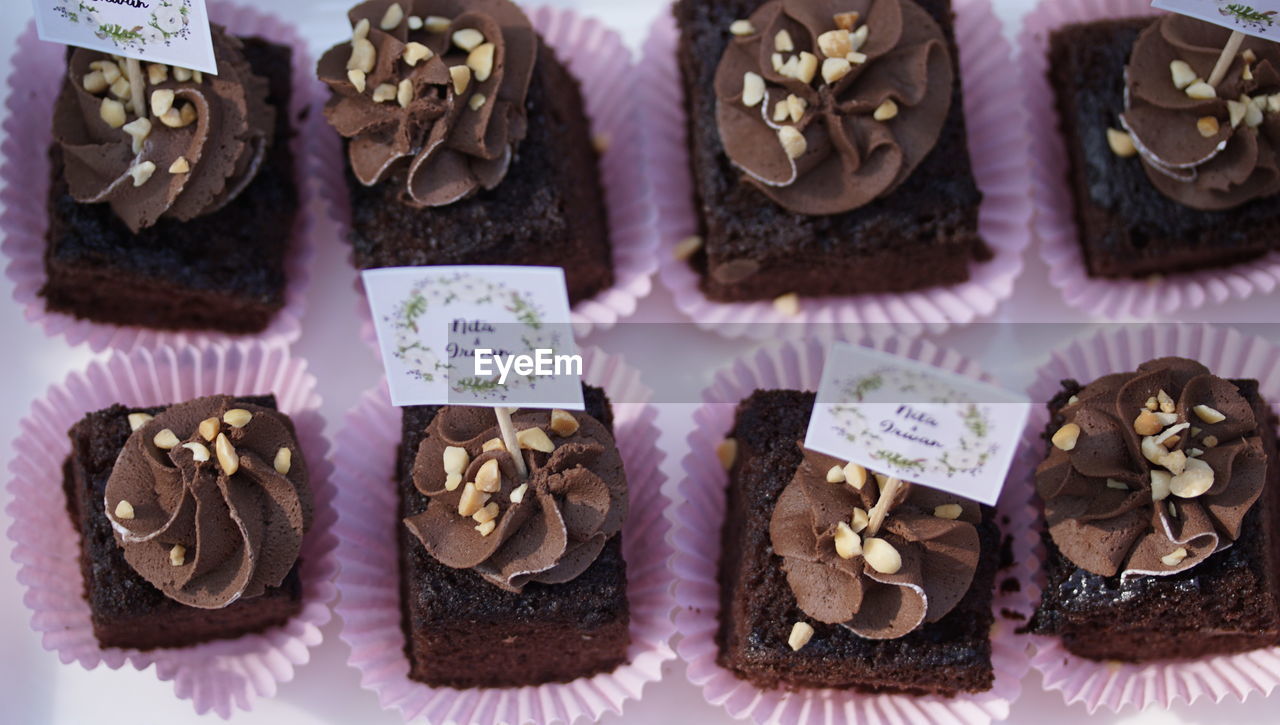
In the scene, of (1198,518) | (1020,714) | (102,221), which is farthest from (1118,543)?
(102,221)

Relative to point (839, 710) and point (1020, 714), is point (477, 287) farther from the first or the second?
point (1020, 714)

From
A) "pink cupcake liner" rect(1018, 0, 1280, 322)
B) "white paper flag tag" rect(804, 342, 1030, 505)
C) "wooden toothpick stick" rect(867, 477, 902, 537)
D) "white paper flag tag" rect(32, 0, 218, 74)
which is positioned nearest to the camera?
"white paper flag tag" rect(804, 342, 1030, 505)

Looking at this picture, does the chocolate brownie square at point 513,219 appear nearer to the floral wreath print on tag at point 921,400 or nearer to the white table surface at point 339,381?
the white table surface at point 339,381

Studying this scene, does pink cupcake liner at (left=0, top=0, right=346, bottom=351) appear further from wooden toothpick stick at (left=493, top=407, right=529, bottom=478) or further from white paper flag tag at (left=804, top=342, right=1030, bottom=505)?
white paper flag tag at (left=804, top=342, right=1030, bottom=505)

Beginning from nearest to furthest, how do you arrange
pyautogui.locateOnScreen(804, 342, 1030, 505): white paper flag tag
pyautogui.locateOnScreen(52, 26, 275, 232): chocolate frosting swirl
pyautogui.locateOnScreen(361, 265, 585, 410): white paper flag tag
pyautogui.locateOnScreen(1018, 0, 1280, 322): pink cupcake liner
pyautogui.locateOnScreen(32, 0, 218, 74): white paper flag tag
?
pyautogui.locateOnScreen(804, 342, 1030, 505): white paper flag tag
pyautogui.locateOnScreen(361, 265, 585, 410): white paper flag tag
pyautogui.locateOnScreen(32, 0, 218, 74): white paper flag tag
pyautogui.locateOnScreen(52, 26, 275, 232): chocolate frosting swirl
pyautogui.locateOnScreen(1018, 0, 1280, 322): pink cupcake liner

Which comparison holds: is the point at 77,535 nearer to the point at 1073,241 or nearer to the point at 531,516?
the point at 531,516

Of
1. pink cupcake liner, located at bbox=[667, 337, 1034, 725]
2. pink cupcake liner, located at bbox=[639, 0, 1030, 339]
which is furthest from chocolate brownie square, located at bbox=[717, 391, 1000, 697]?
pink cupcake liner, located at bbox=[639, 0, 1030, 339]
